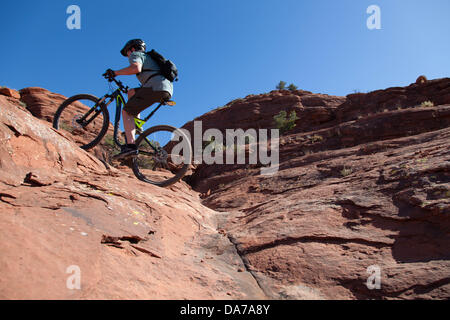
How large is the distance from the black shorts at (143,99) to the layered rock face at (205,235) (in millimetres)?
1191

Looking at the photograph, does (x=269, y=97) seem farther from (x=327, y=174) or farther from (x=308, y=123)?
(x=327, y=174)

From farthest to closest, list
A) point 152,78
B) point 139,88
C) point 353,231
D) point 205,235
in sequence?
point 139,88, point 152,78, point 205,235, point 353,231

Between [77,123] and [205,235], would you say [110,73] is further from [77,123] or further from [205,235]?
[205,235]

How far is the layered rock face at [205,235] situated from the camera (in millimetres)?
2135

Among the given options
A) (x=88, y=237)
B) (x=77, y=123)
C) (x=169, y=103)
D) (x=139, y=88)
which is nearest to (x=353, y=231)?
(x=88, y=237)

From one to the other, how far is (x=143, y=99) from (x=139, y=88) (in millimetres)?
258

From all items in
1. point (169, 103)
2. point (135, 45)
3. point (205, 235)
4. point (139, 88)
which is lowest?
point (205, 235)

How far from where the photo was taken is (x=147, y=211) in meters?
3.92

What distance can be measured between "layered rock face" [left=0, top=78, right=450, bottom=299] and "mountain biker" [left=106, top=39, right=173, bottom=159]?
88 cm

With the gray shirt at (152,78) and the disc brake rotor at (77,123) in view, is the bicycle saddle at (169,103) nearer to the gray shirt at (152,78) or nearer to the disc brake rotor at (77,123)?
the gray shirt at (152,78)

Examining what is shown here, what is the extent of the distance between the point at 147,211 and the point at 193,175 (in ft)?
33.3

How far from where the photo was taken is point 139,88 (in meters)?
5.13
